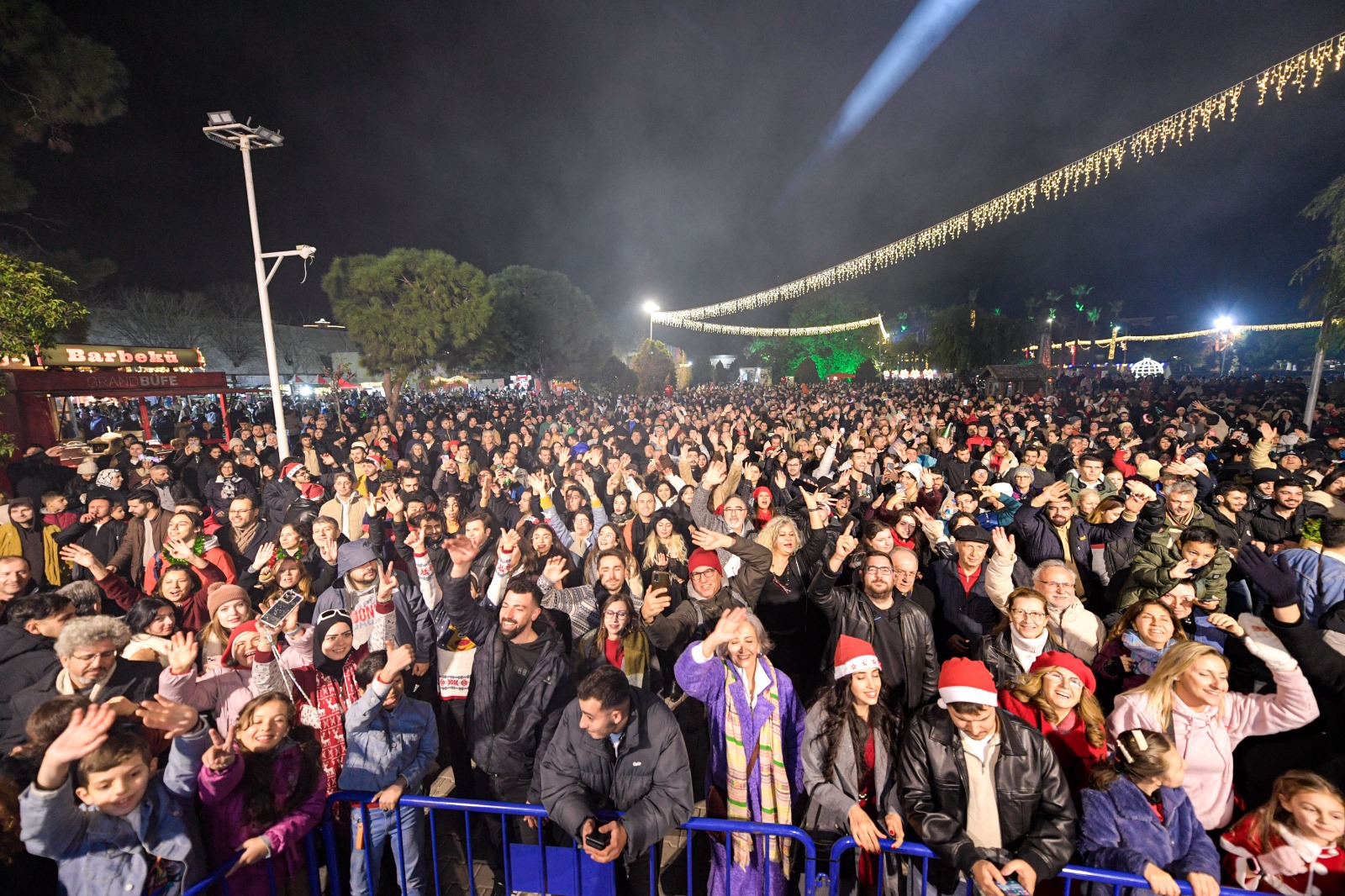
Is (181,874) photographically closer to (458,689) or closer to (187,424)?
(458,689)

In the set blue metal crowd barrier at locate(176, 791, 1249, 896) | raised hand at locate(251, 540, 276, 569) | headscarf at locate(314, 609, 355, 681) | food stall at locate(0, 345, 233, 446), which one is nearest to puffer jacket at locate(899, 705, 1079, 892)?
blue metal crowd barrier at locate(176, 791, 1249, 896)

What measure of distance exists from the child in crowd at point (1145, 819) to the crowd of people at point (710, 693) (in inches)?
0.4

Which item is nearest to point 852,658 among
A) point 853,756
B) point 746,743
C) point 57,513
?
point 853,756

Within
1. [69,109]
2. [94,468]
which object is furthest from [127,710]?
[69,109]

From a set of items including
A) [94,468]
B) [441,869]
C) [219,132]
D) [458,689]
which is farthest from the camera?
[219,132]

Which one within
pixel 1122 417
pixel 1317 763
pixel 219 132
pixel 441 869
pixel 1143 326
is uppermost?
pixel 1143 326

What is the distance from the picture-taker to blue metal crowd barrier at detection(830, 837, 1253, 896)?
7.12ft

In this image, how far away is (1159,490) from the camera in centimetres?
800

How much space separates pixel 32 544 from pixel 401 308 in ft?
70.9

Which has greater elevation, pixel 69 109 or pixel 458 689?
pixel 69 109

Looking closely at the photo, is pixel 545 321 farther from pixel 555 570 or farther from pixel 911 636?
pixel 911 636

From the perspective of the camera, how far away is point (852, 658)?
2.71 meters

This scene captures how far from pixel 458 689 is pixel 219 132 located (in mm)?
11086

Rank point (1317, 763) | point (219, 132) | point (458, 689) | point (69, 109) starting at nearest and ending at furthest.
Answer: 1. point (1317, 763)
2. point (458, 689)
3. point (219, 132)
4. point (69, 109)
